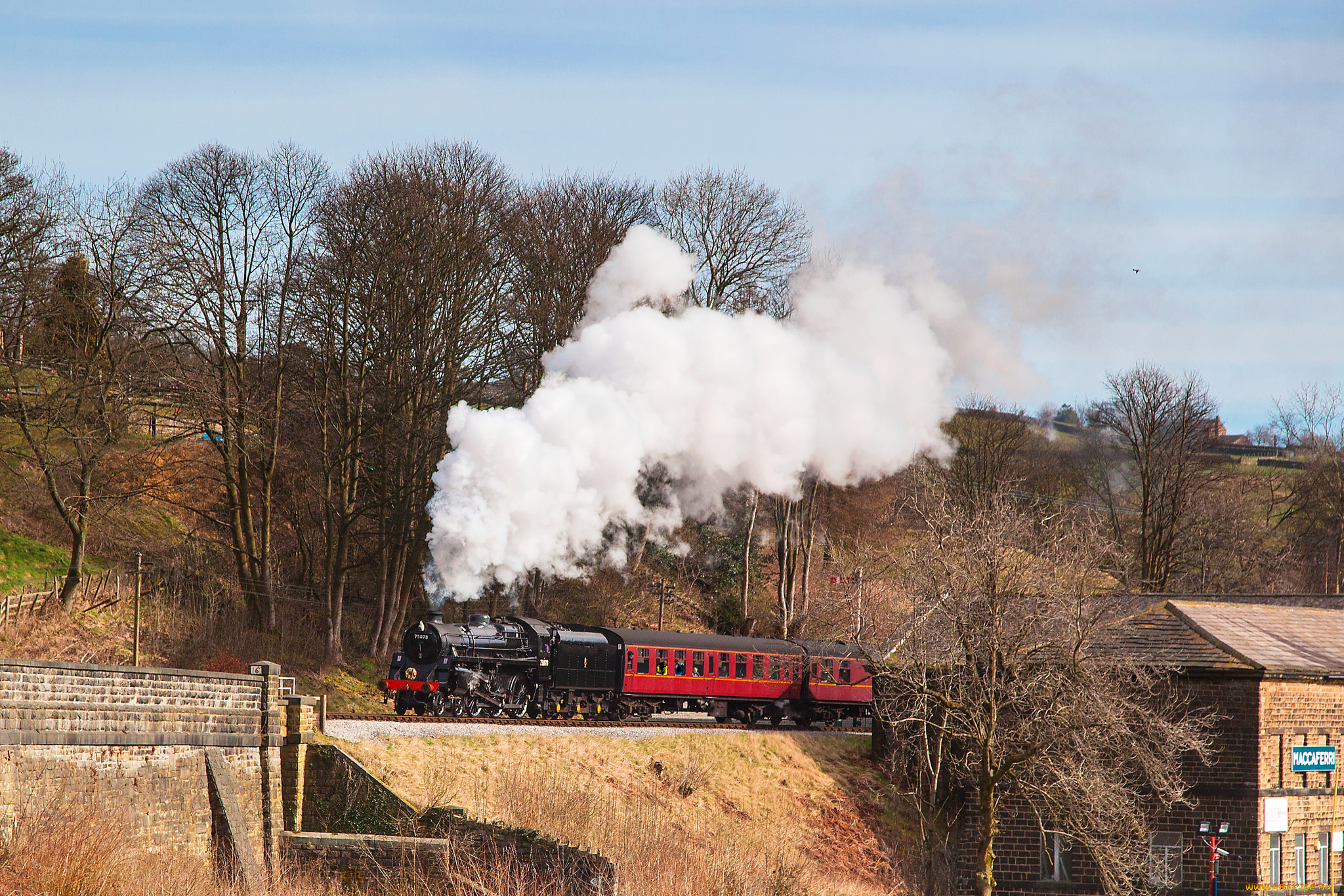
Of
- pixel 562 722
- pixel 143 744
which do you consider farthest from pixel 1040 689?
pixel 143 744

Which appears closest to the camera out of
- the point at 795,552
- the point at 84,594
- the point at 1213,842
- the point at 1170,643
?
the point at 1213,842

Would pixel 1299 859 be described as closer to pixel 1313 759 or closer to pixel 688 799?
pixel 1313 759

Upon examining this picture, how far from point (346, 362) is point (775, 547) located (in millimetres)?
21523

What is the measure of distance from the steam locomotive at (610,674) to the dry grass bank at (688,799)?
1936 mm

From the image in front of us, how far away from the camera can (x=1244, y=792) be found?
81.9ft

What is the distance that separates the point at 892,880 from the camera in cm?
2897

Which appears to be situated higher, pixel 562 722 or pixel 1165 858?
pixel 562 722

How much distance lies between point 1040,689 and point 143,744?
619 inches

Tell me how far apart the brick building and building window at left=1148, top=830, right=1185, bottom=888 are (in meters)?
0.03

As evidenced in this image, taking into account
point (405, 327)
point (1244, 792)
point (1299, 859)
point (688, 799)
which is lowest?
point (1299, 859)

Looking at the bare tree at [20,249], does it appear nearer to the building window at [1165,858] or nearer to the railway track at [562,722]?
the railway track at [562,722]

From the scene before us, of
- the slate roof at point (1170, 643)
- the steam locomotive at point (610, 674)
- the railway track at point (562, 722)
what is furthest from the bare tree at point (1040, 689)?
the railway track at point (562, 722)

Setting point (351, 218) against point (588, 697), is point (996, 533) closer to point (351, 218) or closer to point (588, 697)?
point (588, 697)

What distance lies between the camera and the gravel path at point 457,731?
24.6 m
